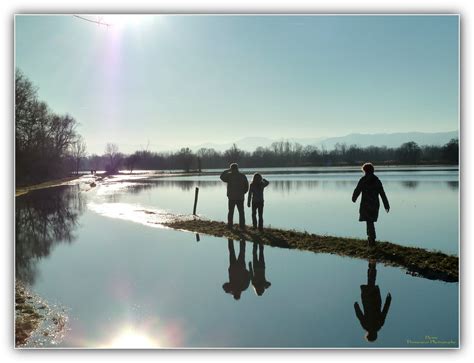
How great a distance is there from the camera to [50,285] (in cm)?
872

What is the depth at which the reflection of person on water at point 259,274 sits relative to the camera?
8.30m

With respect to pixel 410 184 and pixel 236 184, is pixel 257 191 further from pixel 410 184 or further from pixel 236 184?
pixel 410 184

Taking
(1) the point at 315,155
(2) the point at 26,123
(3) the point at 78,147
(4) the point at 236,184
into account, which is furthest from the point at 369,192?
(3) the point at 78,147

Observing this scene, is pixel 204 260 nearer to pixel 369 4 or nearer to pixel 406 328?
pixel 406 328

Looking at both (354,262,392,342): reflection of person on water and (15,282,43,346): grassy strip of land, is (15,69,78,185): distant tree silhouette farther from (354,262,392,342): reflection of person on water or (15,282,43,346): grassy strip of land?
(354,262,392,342): reflection of person on water

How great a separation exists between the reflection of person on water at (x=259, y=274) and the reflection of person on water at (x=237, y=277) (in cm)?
15

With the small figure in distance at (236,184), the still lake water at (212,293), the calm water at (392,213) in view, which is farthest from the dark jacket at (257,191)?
the calm water at (392,213)

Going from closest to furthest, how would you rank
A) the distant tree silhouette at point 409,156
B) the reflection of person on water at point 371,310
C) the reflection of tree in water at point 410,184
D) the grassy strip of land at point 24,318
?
the reflection of person on water at point 371,310
the grassy strip of land at point 24,318
the distant tree silhouette at point 409,156
the reflection of tree in water at point 410,184

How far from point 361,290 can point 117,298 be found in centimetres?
478

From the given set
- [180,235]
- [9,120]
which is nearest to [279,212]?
[180,235]

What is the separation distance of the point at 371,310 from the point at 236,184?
801 centimetres

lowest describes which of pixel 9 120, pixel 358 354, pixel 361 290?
pixel 358 354

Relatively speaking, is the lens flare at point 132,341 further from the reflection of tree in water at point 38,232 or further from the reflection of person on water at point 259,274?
the reflection of tree in water at point 38,232

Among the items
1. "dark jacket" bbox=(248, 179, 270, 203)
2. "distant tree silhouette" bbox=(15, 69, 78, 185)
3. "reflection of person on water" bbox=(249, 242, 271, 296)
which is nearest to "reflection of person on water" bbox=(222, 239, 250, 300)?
"reflection of person on water" bbox=(249, 242, 271, 296)
